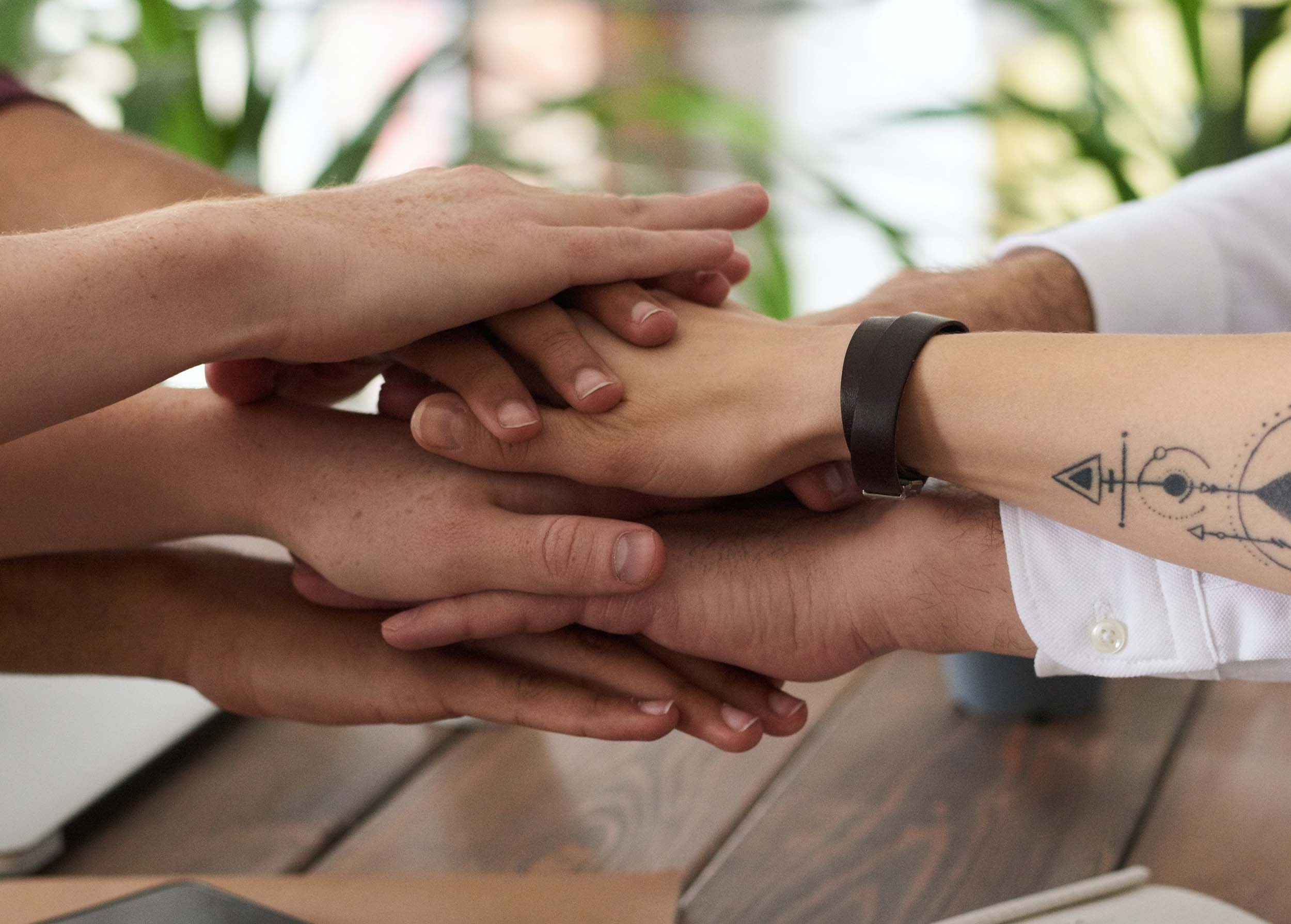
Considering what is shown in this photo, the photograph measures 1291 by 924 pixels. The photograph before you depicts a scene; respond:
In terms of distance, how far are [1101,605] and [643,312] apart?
0.37 meters

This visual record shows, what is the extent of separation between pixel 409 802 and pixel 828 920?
357 millimetres

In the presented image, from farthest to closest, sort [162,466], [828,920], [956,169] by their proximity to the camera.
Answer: [956,169] → [162,466] → [828,920]

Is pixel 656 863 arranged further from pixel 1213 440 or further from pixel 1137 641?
pixel 1213 440

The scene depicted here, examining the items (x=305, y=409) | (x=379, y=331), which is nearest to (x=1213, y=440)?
(x=379, y=331)

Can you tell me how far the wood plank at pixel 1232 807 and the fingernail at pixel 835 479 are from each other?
33 centimetres

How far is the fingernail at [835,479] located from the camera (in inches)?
32.2

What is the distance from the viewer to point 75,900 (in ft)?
2.59

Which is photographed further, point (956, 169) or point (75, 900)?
point (956, 169)

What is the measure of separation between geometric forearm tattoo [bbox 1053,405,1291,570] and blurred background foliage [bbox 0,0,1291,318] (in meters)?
1.30

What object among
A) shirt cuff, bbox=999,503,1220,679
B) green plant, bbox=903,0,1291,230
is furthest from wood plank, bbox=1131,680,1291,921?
green plant, bbox=903,0,1291,230

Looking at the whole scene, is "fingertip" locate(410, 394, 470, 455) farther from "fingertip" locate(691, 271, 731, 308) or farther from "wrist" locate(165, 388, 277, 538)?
"fingertip" locate(691, 271, 731, 308)

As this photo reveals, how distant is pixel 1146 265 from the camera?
1.12 metres

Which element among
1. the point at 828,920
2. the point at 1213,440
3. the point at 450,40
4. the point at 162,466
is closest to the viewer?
the point at 1213,440

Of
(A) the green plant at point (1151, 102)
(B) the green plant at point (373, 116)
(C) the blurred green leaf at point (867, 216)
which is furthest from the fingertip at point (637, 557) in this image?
(A) the green plant at point (1151, 102)
